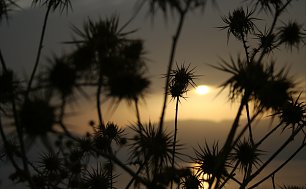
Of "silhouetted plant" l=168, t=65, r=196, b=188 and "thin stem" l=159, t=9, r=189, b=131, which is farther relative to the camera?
"silhouetted plant" l=168, t=65, r=196, b=188

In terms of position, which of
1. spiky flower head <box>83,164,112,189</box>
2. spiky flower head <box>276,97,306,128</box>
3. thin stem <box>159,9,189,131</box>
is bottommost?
thin stem <box>159,9,189,131</box>

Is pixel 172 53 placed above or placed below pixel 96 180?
below

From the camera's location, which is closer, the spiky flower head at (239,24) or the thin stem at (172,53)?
the thin stem at (172,53)

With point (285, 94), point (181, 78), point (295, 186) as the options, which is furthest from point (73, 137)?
point (295, 186)

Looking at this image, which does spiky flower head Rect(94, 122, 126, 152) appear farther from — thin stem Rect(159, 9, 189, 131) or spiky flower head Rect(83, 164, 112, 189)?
thin stem Rect(159, 9, 189, 131)

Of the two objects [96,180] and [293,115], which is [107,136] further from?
[293,115]

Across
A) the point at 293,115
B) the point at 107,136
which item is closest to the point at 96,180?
the point at 107,136

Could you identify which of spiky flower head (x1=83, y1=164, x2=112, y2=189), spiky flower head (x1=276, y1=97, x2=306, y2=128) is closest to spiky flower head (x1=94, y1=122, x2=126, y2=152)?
spiky flower head (x1=83, y1=164, x2=112, y2=189)

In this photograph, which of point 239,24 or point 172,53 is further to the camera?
point 239,24

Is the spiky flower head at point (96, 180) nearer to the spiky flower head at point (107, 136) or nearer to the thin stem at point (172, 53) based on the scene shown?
the spiky flower head at point (107, 136)

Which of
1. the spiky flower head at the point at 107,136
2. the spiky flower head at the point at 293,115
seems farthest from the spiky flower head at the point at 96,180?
the spiky flower head at the point at 293,115

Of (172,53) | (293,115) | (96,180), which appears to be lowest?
(172,53)
